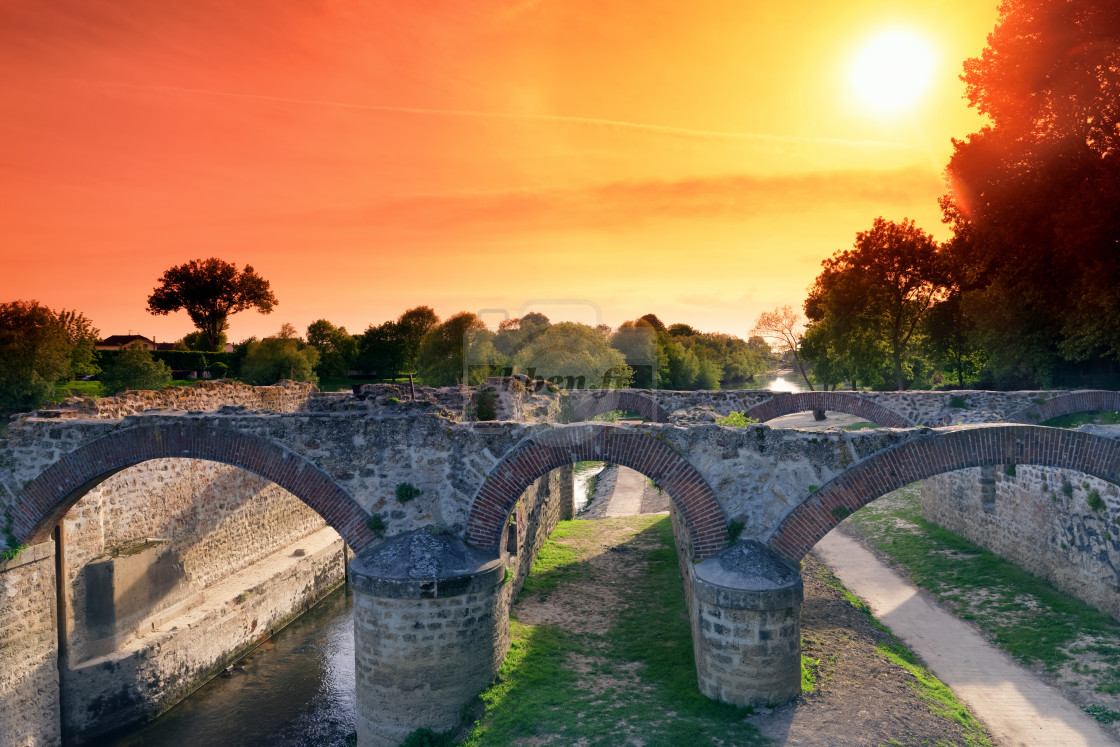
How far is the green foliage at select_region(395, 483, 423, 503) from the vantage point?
368 inches

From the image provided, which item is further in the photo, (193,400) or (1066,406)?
(1066,406)

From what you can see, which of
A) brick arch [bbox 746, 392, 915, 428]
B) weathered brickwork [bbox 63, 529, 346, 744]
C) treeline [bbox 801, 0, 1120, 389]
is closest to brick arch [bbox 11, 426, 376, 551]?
weathered brickwork [bbox 63, 529, 346, 744]

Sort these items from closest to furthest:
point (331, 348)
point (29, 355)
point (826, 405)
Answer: point (826, 405) < point (29, 355) < point (331, 348)

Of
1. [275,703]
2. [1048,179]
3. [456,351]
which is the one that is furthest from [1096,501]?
[456,351]

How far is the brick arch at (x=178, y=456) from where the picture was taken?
950cm

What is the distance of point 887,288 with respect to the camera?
102 feet

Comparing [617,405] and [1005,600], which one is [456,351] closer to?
[617,405]

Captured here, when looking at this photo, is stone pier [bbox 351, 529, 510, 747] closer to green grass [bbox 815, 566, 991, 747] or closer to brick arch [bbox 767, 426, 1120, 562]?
brick arch [bbox 767, 426, 1120, 562]

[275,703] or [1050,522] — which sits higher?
[1050,522]

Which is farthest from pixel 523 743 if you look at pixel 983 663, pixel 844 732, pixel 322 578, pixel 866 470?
pixel 322 578

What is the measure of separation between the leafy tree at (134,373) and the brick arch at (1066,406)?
35.2 meters

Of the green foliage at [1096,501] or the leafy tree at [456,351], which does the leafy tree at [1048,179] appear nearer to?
the green foliage at [1096,501]

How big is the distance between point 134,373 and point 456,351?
65.9 ft

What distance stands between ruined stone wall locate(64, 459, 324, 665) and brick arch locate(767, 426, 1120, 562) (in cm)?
1105
